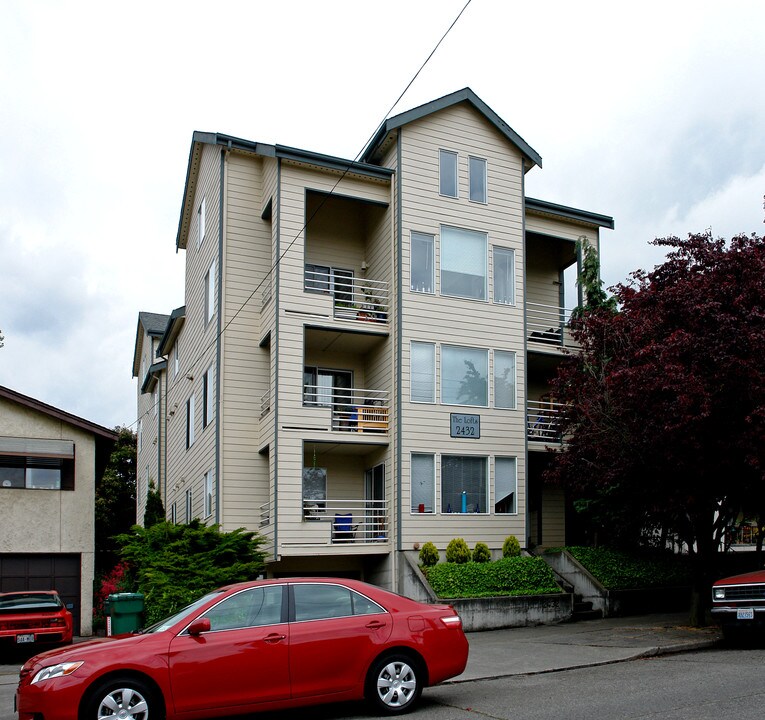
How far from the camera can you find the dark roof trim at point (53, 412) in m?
26.1

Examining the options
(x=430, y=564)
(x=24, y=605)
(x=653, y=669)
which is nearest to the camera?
(x=653, y=669)

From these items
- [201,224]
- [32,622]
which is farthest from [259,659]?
[201,224]

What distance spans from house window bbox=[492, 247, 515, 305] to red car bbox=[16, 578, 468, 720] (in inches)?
579

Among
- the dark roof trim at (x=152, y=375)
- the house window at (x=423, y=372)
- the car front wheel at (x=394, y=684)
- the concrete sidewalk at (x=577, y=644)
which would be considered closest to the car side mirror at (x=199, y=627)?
the car front wheel at (x=394, y=684)

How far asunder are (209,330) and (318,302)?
443cm

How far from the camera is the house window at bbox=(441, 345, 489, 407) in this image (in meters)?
23.2

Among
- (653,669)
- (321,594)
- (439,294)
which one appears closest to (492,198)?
(439,294)

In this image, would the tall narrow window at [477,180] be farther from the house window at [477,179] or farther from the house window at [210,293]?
the house window at [210,293]

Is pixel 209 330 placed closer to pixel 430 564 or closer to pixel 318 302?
pixel 318 302

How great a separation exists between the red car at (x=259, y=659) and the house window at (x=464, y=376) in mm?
12733

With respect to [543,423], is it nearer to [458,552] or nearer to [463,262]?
[463,262]

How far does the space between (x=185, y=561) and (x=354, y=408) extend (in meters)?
6.55

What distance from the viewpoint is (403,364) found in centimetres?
2258

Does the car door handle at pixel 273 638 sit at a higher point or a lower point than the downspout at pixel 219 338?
lower
